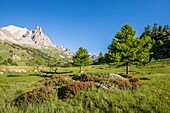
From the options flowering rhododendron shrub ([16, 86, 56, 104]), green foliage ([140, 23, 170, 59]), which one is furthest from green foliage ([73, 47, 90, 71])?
green foliage ([140, 23, 170, 59])

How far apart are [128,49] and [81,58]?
1337 inches

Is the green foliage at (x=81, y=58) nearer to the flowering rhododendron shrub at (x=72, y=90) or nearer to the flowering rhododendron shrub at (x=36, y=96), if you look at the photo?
the flowering rhododendron shrub at (x=72, y=90)

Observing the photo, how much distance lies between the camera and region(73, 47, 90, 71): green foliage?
217 feet

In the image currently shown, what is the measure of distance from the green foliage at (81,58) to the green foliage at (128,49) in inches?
1129

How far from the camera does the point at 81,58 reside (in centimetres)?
6812

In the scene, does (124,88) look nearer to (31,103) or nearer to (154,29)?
(31,103)

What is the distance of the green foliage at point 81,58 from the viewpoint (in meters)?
66.2

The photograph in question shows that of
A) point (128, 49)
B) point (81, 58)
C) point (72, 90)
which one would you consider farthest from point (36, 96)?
point (81, 58)

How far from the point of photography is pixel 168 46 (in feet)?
345

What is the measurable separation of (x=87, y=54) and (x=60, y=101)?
2262 inches

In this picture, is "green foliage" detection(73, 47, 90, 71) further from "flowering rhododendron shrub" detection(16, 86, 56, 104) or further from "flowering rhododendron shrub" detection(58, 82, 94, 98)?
"flowering rhododendron shrub" detection(16, 86, 56, 104)

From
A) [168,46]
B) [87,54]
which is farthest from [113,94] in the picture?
[168,46]

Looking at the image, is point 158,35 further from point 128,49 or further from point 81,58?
point 128,49

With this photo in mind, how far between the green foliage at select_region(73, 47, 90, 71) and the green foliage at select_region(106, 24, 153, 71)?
28665 mm
